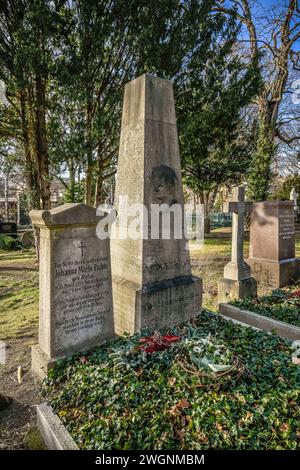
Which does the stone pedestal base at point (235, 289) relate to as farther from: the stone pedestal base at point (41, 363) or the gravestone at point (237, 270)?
the stone pedestal base at point (41, 363)

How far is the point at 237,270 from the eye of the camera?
6.20 m

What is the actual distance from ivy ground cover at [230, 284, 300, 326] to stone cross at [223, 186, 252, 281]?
65cm

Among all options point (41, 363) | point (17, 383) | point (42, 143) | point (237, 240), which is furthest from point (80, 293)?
point (42, 143)

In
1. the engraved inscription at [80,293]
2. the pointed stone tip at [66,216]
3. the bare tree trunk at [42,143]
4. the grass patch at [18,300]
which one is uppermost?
the bare tree trunk at [42,143]

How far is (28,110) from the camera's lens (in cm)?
888

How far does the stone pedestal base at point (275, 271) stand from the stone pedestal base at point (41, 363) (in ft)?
18.6

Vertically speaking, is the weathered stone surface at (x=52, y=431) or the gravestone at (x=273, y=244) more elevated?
the gravestone at (x=273, y=244)

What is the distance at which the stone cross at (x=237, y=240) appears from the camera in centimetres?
624

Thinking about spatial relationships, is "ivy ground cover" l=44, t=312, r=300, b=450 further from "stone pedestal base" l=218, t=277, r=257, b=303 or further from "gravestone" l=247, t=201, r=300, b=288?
"gravestone" l=247, t=201, r=300, b=288

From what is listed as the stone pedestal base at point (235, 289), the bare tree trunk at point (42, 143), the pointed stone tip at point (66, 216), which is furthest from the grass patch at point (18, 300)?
the stone pedestal base at point (235, 289)

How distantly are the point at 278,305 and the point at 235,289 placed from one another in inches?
35.2

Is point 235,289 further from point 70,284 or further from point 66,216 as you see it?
point 66,216

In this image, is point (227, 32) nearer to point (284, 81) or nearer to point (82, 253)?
point (284, 81)

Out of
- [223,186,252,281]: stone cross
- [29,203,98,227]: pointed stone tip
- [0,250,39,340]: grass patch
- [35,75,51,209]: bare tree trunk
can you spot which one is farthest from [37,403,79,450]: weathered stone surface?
[35,75,51,209]: bare tree trunk
